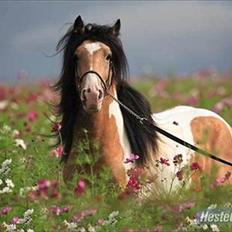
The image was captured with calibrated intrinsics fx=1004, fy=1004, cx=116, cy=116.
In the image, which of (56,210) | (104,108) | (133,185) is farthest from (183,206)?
(104,108)

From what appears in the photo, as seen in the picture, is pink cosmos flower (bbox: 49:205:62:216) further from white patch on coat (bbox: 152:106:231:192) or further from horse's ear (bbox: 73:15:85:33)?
horse's ear (bbox: 73:15:85:33)

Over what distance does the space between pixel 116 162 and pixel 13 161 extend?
0.95 m

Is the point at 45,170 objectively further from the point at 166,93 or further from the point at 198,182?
the point at 166,93

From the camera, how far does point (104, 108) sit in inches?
308

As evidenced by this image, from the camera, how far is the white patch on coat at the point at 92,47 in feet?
25.2

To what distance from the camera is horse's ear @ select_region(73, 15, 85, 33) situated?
26.0ft

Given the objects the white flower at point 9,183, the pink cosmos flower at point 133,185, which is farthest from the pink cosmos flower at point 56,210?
the white flower at point 9,183

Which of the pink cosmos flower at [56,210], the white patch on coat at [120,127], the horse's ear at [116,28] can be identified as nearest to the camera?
the pink cosmos flower at [56,210]

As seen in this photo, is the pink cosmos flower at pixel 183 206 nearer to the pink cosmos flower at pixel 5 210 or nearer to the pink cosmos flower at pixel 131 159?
A: the pink cosmos flower at pixel 131 159

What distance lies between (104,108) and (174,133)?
1.04 m

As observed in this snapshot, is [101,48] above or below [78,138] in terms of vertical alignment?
above

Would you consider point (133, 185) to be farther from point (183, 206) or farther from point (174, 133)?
point (174, 133)

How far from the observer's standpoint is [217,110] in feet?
43.6

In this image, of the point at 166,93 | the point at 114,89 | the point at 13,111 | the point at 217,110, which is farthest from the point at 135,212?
the point at 166,93
